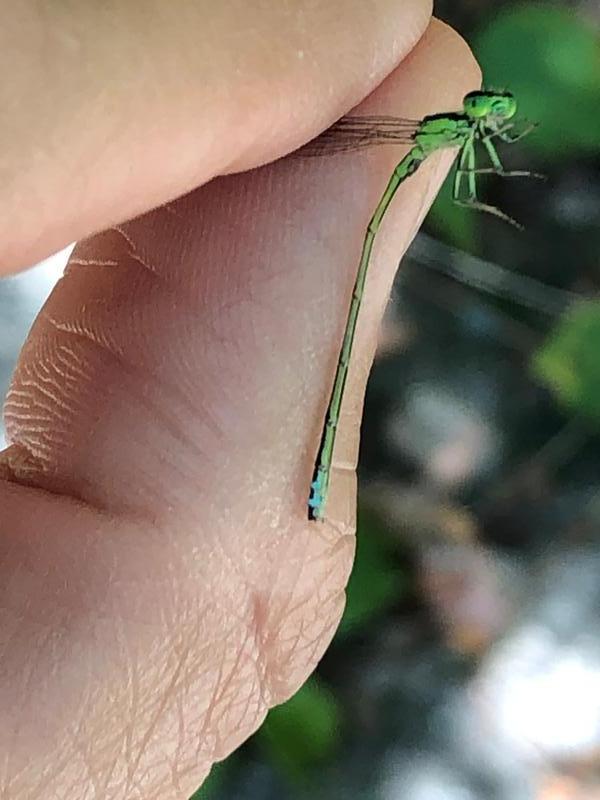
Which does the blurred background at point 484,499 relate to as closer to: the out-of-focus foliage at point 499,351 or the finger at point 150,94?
the out-of-focus foliage at point 499,351

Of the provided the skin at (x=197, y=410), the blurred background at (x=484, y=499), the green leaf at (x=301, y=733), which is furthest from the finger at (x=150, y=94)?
the green leaf at (x=301, y=733)

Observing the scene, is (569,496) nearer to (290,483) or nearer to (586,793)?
(586,793)

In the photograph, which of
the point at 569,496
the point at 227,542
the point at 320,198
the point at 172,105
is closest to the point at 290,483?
the point at 227,542

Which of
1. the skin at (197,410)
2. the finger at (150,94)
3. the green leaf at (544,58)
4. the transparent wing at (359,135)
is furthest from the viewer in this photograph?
the green leaf at (544,58)

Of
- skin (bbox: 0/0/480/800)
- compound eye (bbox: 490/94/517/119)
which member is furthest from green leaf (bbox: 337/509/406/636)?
compound eye (bbox: 490/94/517/119)

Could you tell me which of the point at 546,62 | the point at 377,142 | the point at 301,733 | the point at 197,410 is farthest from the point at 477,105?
the point at 301,733

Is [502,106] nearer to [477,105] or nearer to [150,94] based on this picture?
[477,105]
